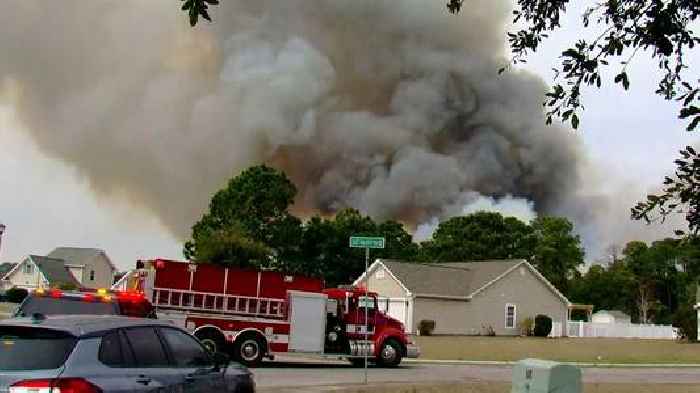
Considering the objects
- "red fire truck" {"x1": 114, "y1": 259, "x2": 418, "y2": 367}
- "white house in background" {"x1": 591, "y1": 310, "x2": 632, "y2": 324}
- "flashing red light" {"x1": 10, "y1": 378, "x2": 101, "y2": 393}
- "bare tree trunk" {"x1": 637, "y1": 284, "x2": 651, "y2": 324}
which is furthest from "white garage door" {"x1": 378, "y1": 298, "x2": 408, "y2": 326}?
"bare tree trunk" {"x1": 637, "y1": 284, "x2": 651, "y2": 324}

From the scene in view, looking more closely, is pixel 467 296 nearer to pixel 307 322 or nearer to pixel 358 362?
pixel 358 362

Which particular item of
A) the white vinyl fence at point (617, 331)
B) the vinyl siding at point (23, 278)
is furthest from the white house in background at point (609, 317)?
the vinyl siding at point (23, 278)

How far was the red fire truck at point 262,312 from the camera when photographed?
874 inches

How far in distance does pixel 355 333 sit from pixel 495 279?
32.8 m

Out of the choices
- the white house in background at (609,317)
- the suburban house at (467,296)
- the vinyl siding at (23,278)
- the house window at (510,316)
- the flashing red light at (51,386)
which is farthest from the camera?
the vinyl siding at (23,278)

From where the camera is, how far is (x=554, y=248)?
9506 cm

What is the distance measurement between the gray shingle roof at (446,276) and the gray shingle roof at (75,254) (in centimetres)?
5351

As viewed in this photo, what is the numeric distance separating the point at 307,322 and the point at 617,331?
46.8 m

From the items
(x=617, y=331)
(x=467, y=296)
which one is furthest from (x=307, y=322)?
(x=617, y=331)

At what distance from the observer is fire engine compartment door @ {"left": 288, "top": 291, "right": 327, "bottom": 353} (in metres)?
23.0

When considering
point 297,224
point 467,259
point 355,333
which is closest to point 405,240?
point 467,259

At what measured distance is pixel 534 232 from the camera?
93750mm

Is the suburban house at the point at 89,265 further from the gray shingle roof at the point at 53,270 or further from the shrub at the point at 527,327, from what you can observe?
the shrub at the point at 527,327

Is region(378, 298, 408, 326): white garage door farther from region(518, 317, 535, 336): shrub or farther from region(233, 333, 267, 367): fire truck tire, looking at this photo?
region(233, 333, 267, 367): fire truck tire
